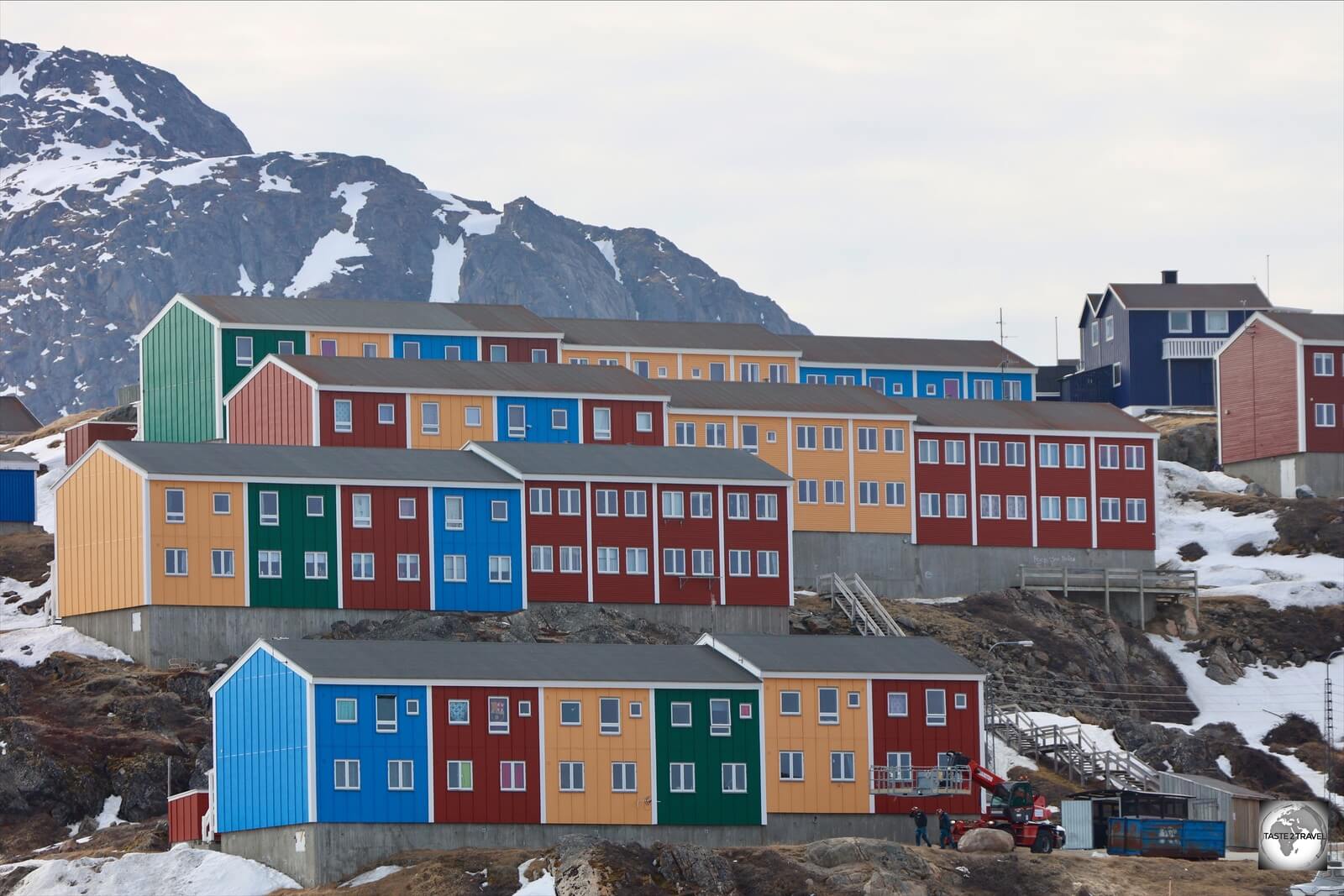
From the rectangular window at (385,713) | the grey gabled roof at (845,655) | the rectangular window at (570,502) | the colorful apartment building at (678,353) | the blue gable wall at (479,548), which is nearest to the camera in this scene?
the rectangular window at (385,713)

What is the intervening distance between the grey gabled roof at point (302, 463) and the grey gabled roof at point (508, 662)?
12861 mm

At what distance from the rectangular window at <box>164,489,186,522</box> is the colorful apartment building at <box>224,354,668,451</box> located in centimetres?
1482

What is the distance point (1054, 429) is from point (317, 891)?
188ft

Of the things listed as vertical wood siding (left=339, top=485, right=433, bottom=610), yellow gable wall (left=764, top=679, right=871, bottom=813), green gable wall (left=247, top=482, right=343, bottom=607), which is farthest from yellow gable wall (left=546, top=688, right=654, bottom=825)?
green gable wall (left=247, top=482, right=343, bottom=607)

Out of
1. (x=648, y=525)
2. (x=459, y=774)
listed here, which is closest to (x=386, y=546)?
(x=648, y=525)

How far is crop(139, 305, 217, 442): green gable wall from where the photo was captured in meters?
123

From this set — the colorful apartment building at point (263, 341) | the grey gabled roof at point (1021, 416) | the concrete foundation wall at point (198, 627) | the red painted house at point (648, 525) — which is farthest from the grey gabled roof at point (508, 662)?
the colorful apartment building at point (263, 341)

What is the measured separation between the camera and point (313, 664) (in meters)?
79.8

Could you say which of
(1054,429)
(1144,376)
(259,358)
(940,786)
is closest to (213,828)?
(940,786)

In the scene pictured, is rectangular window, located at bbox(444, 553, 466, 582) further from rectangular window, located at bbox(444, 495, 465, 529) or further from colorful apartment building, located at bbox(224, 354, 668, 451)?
colorful apartment building, located at bbox(224, 354, 668, 451)

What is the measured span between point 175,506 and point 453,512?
1122 centimetres

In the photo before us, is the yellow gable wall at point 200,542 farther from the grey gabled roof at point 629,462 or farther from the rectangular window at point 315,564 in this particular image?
the grey gabled roof at point 629,462

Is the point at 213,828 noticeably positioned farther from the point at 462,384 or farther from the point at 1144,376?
the point at 1144,376

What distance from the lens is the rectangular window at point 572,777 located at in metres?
82.8
